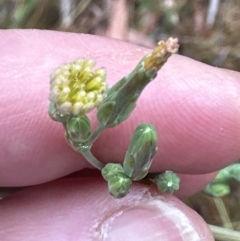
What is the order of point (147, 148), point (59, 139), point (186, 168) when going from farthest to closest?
point (186, 168) → point (59, 139) → point (147, 148)

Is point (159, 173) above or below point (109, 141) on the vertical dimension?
below

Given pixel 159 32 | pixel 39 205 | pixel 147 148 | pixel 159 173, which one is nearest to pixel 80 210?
pixel 39 205

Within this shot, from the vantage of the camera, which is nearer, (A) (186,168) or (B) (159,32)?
(A) (186,168)

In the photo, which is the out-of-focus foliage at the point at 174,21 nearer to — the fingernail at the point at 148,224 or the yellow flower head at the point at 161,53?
the fingernail at the point at 148,224

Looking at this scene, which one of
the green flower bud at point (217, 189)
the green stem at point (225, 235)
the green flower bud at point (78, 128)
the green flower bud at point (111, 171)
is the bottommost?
the green flower bud at point (217, 189)

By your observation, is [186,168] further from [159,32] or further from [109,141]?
[159,32]

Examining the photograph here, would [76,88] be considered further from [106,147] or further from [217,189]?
[217,189]

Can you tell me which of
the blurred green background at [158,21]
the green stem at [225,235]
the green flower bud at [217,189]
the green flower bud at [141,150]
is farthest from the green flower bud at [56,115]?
the blurred green background at [158,21]
